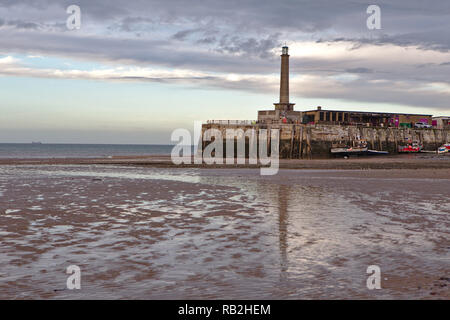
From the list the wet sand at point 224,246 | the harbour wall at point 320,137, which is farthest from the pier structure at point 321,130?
the wet sand at point 224,246

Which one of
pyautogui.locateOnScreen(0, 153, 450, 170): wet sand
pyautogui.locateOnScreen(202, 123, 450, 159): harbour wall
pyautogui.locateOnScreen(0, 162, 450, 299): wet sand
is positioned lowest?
pyautogui.locateOnScreen(0, 162, 450, 299): wet sand

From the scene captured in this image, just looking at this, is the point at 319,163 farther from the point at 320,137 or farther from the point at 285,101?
the point at 285,101

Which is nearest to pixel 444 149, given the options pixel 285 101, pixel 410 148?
pixel 410 148

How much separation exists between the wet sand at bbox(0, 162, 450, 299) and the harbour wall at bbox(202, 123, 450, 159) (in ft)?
130

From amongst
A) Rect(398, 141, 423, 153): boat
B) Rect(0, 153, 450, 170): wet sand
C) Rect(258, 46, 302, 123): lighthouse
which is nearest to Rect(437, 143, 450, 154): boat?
Rect(398, 141, 423, 153): boat

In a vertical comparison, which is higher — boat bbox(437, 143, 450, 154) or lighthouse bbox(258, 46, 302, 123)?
lighthouse bbox(258, 46, 302, 123)

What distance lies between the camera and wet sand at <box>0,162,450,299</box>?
630 cm

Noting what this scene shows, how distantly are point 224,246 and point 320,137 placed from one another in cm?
5119

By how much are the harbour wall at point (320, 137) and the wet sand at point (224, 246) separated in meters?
39.6

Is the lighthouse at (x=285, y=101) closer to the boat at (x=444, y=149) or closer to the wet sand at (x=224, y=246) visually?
the boat at (x=444, y=149)

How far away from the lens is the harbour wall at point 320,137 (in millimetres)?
56406

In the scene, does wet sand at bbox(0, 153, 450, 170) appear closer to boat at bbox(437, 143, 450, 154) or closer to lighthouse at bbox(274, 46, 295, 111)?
boat at bbox(437, 143, 450, 154)

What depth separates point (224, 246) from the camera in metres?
8.89
